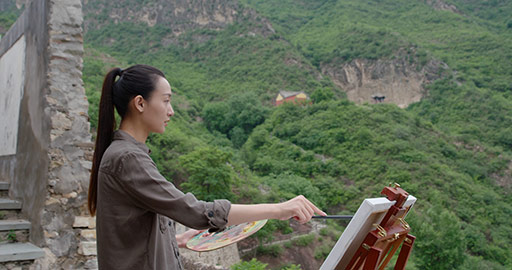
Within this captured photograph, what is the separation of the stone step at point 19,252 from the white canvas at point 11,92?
1.26 metres

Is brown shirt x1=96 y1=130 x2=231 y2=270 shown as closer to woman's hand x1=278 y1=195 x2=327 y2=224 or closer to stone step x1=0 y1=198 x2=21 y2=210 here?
woman's hand x1=278 y1=195 x2=327 y2=224

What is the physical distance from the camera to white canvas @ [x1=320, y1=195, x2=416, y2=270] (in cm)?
134

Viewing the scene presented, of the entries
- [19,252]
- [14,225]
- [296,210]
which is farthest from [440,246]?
[296,210]

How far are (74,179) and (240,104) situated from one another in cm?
3869

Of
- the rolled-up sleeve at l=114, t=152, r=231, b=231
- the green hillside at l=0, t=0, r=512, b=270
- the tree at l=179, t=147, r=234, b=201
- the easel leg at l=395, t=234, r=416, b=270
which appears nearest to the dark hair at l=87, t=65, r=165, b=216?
the rolled-up sleeve at l=114, t=152, r=231, b=231

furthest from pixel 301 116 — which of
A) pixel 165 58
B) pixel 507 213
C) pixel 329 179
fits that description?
pixel 165 58

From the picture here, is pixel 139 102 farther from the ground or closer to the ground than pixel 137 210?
farther from the ground

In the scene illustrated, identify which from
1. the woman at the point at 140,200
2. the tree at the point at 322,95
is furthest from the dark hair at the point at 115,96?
the tree at the point at 322,95

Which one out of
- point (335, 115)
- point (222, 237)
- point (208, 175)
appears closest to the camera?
point (222, 237)

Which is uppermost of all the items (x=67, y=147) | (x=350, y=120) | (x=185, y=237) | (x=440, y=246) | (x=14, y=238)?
(x=350, y=120)

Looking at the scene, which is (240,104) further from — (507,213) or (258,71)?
(507,213)

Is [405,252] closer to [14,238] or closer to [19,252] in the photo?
[19,252]

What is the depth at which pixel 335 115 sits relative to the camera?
127 feet

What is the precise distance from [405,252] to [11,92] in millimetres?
4516
